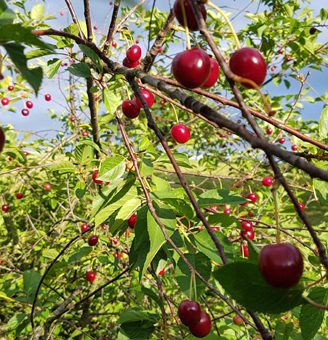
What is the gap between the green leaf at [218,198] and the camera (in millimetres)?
943

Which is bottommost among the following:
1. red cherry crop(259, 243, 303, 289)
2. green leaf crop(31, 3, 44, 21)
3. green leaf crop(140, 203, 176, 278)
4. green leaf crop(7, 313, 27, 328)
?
green leaf crop(7, 313, 27, 328)

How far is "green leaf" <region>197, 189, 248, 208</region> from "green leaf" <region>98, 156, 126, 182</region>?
417 millimetres

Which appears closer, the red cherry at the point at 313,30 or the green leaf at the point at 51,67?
the green leaf at the point at 51,67

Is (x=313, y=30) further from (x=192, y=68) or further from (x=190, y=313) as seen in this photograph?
(x=190, y=313)

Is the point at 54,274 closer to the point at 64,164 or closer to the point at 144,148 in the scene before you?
the point at 64,164

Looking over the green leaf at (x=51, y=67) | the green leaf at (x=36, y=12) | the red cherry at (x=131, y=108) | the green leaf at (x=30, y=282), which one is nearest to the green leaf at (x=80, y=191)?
the green leaf at (x=30, y=282)

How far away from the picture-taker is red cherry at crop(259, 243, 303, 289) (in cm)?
48

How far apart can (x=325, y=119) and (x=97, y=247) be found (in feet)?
6.91

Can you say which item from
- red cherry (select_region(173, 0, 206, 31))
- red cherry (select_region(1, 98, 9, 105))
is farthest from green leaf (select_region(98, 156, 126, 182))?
red cherry (select_region(1, 98, 9, 105))

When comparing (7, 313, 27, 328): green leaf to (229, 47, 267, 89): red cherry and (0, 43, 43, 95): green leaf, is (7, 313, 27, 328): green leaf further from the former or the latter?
(229, 47, 267, 89): red cherry

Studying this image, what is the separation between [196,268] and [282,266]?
512mm

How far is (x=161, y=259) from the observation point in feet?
3.69

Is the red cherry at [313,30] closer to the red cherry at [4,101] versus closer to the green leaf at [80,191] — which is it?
the green leaf at [80,191]

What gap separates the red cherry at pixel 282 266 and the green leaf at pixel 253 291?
46 mm
